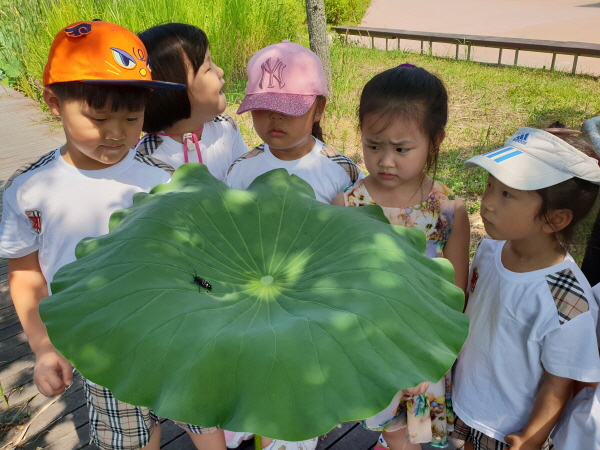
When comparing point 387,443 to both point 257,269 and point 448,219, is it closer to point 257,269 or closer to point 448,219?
point 448,219

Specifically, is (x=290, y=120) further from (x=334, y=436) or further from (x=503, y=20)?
(x=503, y=20)

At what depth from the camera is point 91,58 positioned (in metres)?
1.44

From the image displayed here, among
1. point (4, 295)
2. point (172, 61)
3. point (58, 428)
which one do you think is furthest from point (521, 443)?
point (4, 295)

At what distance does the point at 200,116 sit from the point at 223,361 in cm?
140

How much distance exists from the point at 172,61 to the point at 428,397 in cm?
162

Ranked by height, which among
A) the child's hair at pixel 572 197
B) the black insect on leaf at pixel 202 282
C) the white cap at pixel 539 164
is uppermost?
the white cap at pixel 539 164

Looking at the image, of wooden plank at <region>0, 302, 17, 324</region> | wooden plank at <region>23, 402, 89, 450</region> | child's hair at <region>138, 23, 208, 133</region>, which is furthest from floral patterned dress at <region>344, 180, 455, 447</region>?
wooden plank at <region>0, 302, 17, 324</region>

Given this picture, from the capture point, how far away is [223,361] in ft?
3.07

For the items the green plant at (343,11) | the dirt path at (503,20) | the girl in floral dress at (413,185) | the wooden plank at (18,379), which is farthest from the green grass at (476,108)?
the green plant at (343,11)

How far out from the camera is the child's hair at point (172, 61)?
6.44ft

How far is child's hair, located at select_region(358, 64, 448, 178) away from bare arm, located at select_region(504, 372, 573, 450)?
864 mm

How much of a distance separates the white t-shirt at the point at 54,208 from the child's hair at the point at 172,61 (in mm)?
481

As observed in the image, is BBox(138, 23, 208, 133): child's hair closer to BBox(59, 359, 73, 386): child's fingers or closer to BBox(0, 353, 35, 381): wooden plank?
BBox(59, 359, 73, 386): child's fingers

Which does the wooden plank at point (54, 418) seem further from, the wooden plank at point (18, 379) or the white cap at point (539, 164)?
the white cap at point (539, 164)
